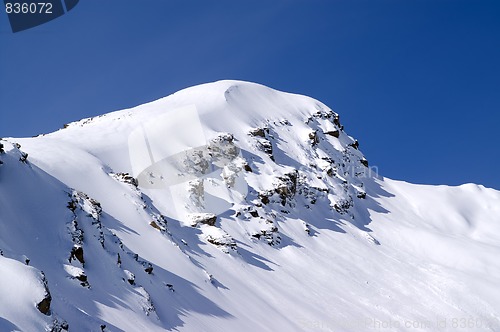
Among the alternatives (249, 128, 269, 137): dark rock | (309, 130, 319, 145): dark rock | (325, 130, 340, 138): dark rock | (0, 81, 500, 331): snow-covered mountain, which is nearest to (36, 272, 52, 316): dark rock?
(0, 81, 500, 331): snow-covered mountain

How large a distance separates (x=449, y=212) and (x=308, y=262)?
31387mm

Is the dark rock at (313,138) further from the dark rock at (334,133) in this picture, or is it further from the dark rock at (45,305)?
the dark rock at (45,305)

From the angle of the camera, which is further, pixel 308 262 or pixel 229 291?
pixel 308 262

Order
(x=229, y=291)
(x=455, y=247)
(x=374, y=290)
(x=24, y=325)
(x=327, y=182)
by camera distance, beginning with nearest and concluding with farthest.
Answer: (x=24, y=325) < (x=229, y=291) < (x=374, y=290) < (x=455, y=247) < (x=327, y=182)

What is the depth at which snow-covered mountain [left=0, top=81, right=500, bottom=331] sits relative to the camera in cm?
1434

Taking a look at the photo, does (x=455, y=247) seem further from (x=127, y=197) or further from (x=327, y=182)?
(x=127, y=197)

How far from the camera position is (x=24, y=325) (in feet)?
28.9

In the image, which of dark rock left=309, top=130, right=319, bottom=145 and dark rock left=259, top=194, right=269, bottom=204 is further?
dark rock left=309, top=130, right=319, bottom=145

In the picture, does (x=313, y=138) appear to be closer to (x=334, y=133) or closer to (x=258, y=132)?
(x=334, y=133)

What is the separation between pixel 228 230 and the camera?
108ft

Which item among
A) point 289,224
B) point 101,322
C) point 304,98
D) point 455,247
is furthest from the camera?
point 304,98

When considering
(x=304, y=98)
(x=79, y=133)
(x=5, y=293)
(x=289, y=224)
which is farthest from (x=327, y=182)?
(x=5, y=293)

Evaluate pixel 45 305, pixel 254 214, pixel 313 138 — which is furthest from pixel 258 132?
pixel 45 305

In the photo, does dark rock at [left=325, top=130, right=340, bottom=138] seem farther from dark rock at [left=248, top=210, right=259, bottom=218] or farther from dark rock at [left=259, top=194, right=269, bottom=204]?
dark rock at [left=248, top=210, right=259, bottom=218]
